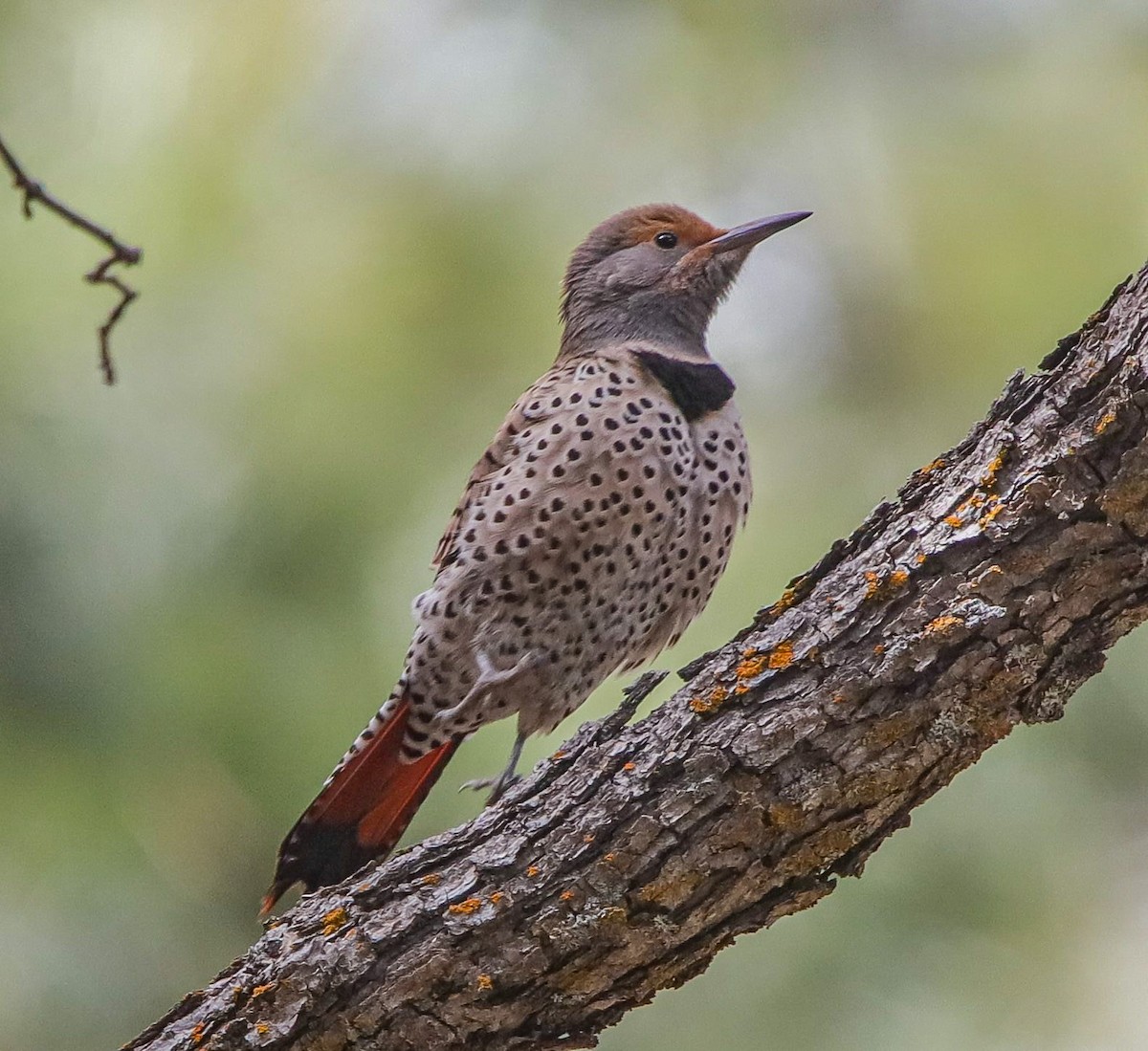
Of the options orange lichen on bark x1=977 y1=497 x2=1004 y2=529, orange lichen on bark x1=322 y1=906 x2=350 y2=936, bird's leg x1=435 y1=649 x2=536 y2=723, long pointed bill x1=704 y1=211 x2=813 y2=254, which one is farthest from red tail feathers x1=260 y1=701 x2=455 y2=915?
orange lichen on bark x1=977 y1=497 x2=1004 y2=529

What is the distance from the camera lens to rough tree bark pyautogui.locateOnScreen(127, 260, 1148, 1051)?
199 centimetres

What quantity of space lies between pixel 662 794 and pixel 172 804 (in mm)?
1324

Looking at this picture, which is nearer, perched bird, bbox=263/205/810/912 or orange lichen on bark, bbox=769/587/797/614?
orange lichen on bark, bbox=769/587/797/614

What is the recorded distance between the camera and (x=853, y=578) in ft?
7.06

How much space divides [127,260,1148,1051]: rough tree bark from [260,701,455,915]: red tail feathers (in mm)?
663

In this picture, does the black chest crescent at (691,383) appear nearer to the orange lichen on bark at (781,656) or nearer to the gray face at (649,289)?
the gray face at (649,289)

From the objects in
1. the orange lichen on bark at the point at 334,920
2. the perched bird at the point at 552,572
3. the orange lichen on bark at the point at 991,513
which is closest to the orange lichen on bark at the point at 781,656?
the orange lichen on bark at the point at 991,513

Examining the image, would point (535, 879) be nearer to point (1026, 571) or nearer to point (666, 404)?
point (1026, 571)

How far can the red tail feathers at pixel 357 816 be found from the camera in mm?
3014

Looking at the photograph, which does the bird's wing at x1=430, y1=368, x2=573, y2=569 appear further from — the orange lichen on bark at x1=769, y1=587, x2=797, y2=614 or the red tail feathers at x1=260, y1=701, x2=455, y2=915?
the orange lichen on bark at x1=769, y1=587, x2=797, y2=614

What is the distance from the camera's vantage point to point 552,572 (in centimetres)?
314

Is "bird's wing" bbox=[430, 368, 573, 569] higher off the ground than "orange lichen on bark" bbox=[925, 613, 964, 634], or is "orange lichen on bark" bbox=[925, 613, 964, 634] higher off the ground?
"bird's wing" bbox=[430, 368, 573, 569]

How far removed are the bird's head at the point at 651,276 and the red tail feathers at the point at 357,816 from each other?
112cm

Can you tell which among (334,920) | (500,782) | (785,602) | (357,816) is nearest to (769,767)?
(785,602)
